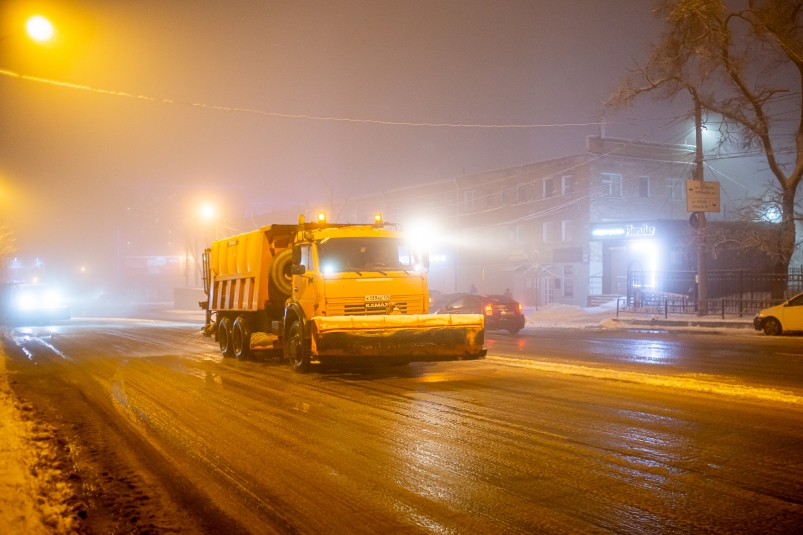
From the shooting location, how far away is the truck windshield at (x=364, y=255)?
545 inches

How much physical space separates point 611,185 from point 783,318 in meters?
29.3

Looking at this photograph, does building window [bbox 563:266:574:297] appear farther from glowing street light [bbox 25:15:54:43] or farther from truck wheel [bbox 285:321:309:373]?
glowing street light [bbox 25:15:54:43]

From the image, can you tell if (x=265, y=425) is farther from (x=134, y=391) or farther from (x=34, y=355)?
(x=34, y=355)

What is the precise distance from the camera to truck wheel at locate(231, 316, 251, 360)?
1675cm

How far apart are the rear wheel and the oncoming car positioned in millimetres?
35988

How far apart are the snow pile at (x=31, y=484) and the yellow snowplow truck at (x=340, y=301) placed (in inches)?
203

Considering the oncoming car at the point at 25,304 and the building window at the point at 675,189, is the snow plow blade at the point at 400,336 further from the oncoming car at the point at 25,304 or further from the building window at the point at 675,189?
the building window at the point at 675,189

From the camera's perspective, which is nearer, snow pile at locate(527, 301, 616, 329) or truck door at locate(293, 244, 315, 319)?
truck door at locate(293, 244, 315, 319)

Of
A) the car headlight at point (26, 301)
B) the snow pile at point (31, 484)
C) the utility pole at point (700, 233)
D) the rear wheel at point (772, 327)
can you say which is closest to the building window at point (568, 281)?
the utility pole at point (700, 233)

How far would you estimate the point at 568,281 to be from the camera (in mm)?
52812

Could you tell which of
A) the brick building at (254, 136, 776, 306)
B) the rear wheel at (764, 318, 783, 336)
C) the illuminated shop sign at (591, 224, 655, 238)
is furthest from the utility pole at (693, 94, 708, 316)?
the illuminated shop sign at (591, 224, 655, 238)

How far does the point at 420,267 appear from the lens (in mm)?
14500

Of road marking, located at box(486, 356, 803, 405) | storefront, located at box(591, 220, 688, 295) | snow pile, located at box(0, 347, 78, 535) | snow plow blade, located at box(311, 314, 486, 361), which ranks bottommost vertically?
snow pile, located at box(0, 347, 78, 535)

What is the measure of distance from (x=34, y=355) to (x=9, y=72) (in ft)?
27.3
